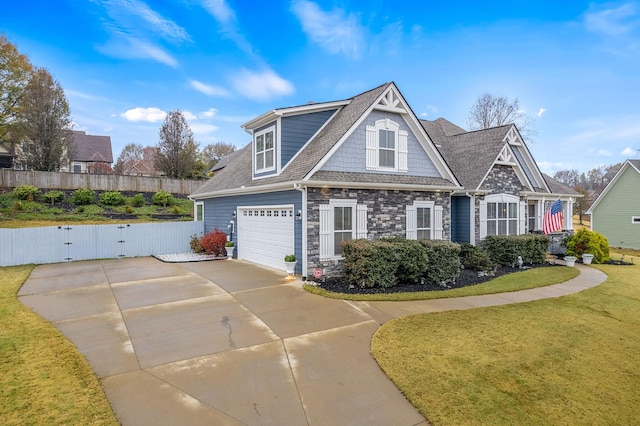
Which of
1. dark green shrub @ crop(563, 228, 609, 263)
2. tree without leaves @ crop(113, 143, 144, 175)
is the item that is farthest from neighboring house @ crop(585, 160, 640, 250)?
tree without leaves @ crop(113, 143, 144, 175)

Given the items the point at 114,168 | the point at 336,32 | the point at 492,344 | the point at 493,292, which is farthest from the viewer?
the point at 114,168

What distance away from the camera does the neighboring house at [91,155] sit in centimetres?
3894

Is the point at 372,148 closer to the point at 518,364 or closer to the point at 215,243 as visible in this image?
the point at 518,364

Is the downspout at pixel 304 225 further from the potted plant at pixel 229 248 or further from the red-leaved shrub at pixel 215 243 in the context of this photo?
the red-leaved shrub at pixel 215 243

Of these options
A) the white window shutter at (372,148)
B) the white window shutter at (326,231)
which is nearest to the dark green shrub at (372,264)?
the white window shutter at (326,231)

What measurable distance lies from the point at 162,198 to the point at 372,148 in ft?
65.3

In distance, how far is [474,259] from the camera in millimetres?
12469

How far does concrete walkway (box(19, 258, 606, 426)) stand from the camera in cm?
377

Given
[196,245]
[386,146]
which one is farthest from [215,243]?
[386,146]

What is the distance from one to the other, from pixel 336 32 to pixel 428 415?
1557cm

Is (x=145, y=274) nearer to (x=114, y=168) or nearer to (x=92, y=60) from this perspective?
(x=92, y=60)

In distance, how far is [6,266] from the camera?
12.8 m

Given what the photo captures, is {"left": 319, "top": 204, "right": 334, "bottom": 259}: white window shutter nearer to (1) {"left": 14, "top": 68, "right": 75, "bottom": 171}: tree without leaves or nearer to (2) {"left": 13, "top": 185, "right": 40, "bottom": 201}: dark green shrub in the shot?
(2) {"left": 13, "top": 185, "right": 40, "bottom": 201}: dark green shrub

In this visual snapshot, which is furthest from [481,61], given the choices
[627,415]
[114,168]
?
[114,168]
